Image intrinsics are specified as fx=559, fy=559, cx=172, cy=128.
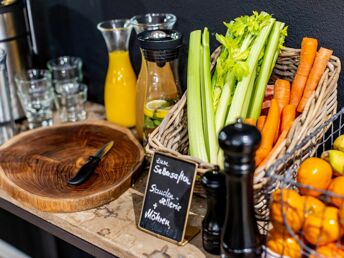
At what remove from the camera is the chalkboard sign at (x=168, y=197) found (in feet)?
3.72

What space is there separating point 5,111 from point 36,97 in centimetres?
11

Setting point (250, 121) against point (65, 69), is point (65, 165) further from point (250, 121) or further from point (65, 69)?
point (250, 121)

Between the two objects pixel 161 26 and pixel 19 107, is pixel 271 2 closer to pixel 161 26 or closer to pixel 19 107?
pixel 161 26

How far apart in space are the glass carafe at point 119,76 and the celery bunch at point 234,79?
34 centimetres

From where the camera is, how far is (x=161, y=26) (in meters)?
1.50

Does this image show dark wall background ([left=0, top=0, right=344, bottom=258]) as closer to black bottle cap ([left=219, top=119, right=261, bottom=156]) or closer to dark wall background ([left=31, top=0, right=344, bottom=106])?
dark wall background ([left=31, top=0, right=344, bottom=106])

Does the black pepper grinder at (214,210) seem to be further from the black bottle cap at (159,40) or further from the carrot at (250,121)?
the black bottle cap at (159,40)

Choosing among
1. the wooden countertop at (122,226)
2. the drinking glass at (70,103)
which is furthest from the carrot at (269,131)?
the drinking glass at (70,103)

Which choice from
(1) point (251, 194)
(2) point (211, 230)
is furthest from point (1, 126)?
(1) point (251, 194)

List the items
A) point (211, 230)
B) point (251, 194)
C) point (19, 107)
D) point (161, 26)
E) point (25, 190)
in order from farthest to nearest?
point (19, 107), point (161, 26), point (25, 190), point (211, 230), point (251, 194)

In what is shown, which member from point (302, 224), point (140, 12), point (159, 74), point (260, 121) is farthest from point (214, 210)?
point (140, 12)

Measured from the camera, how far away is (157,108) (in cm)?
141

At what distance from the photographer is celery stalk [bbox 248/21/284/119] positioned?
129cm

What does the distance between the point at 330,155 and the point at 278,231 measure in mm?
228
